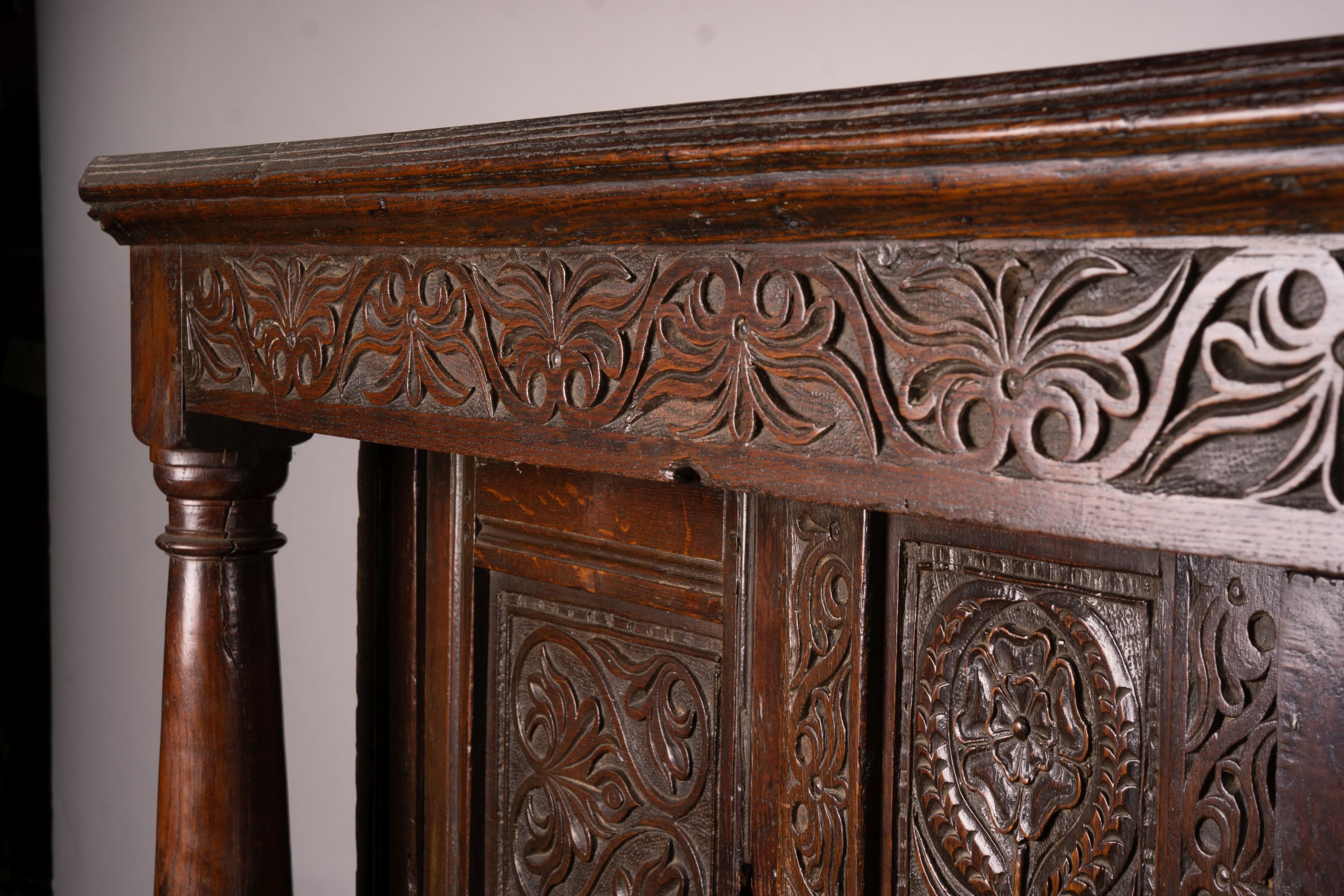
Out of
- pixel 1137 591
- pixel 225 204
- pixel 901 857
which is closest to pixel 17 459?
pixel 225 204

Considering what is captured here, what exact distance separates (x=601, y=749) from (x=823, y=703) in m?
0.25

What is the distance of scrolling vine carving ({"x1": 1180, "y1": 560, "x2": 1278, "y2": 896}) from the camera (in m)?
0.57

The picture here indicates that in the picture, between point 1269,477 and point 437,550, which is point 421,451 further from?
point 1269,477

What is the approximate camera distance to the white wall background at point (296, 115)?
4.46 ft

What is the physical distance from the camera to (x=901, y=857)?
0.72 metres

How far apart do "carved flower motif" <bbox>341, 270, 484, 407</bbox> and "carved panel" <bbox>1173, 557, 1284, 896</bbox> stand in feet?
1.49

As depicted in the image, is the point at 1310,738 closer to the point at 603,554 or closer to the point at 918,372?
the point at 918,372

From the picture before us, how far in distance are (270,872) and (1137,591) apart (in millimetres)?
Result: 779

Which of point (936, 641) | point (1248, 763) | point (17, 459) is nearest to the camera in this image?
point (1248, 763)

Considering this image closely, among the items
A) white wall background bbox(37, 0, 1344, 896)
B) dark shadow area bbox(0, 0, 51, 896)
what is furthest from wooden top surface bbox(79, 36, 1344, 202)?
dark shadow area bbox(0, 0, 51, 896)

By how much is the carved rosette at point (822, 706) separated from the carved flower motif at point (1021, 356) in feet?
0.64

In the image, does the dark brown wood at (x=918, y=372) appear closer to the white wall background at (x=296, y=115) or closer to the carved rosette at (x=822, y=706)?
the carved rosette at (x=822, y=706)

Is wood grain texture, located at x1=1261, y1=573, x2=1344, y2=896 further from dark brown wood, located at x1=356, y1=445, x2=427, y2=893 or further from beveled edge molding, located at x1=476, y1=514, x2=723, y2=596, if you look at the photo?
dark brown wood, located at x1=356, y1=445, x2=427, y2=893

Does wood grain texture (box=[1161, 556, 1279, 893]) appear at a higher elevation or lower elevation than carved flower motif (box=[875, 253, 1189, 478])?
lower
